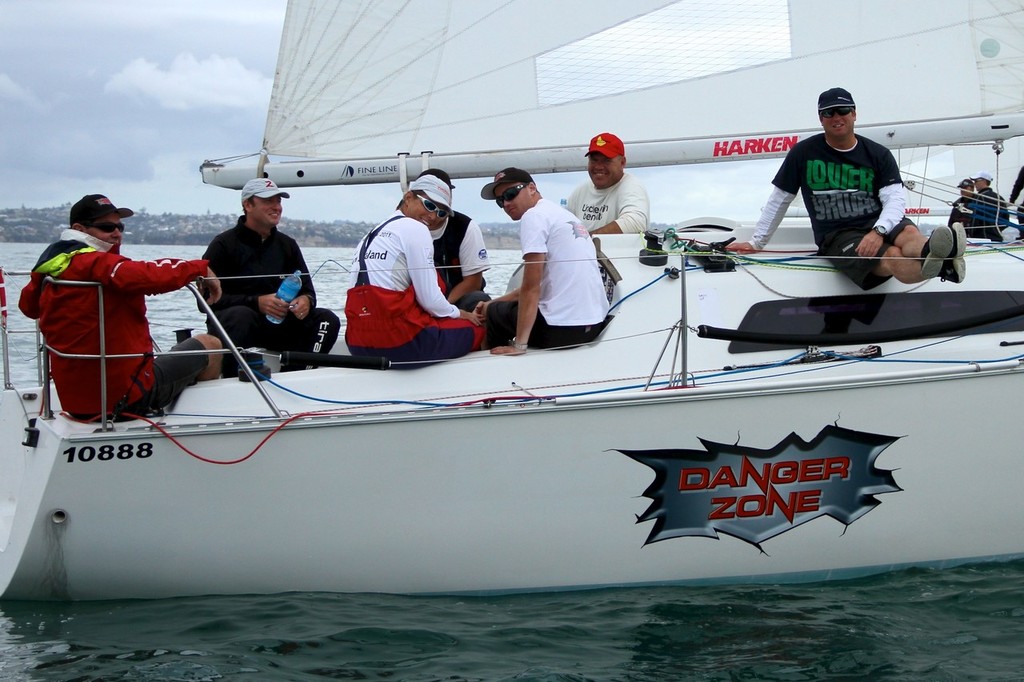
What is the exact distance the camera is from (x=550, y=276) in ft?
14.7

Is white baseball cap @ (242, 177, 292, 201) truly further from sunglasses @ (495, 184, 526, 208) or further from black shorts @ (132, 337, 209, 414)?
sunglasses @ (495, 184, 526, 208)

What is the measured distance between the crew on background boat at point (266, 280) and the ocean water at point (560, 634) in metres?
1.34

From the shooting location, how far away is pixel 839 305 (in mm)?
4594

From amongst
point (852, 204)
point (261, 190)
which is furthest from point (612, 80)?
point (261, 190)

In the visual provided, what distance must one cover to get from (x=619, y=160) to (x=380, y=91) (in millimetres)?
1363

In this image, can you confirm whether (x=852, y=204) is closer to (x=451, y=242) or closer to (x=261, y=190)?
(x=451, y=242)

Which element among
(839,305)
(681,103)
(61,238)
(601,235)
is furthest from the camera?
(681,103)

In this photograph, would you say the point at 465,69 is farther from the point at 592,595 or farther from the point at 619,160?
the point at 592,595

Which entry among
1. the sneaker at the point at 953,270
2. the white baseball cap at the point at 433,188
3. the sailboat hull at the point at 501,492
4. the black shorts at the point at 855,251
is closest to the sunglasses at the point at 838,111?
the black shorts at the point at 855,251

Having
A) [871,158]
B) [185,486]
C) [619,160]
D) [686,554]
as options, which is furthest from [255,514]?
[871,158]

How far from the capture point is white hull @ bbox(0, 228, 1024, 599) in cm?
394

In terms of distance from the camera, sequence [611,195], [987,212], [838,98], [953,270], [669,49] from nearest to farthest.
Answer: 1. [953,270]
2. [838,98]
3. [611,195]
4. [669,49]
5. [987,212]

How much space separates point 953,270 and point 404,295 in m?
2.26

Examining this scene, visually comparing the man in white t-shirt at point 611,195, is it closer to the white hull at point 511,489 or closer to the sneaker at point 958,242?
the white hull at point 511,489
